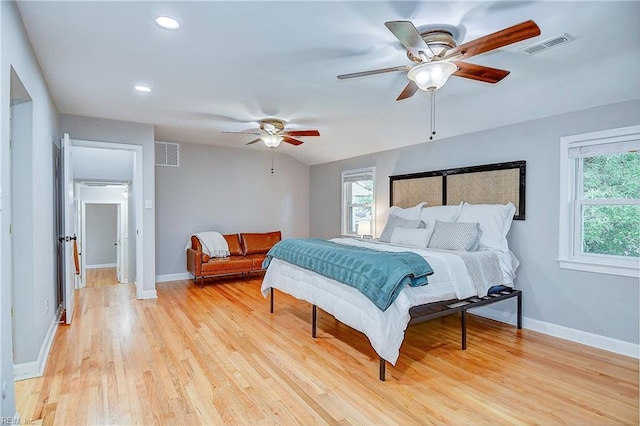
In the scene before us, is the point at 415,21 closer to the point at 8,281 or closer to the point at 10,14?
the point at 10,14

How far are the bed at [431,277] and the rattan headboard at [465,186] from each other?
72mm

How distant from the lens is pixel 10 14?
6.61ft

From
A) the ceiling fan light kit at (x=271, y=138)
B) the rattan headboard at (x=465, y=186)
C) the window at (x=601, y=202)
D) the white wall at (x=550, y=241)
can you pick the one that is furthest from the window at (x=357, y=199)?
the window at (x=601, y=202)

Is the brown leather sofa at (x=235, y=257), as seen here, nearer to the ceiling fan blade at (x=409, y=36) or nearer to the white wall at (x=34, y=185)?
the white wall at (x=34, y=185)

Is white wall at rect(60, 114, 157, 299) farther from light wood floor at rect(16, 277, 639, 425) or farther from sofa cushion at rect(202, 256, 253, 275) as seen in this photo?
light wood floor at rect(16, 277, 639, 425)

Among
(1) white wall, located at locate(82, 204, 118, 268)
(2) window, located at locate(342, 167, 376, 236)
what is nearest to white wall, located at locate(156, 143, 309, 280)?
(2) window, located at locate(342, 167, 376, 236)

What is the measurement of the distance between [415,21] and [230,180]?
523 cm

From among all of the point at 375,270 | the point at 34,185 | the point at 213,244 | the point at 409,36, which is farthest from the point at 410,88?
the point at 213,244

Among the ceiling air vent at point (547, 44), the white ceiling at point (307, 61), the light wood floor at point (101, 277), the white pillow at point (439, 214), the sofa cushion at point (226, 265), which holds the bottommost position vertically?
the light wood floor at point (101, 277)

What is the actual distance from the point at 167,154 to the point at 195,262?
6.67 feet

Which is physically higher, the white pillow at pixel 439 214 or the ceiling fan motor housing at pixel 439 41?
the ceiling fan motor housing at pixel 439 41

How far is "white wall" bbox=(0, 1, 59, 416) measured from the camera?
193 cm

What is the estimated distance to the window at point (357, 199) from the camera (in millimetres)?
6125

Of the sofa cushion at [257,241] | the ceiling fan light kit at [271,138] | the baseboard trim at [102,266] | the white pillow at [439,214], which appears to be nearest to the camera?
the white pillow at [439,214]
